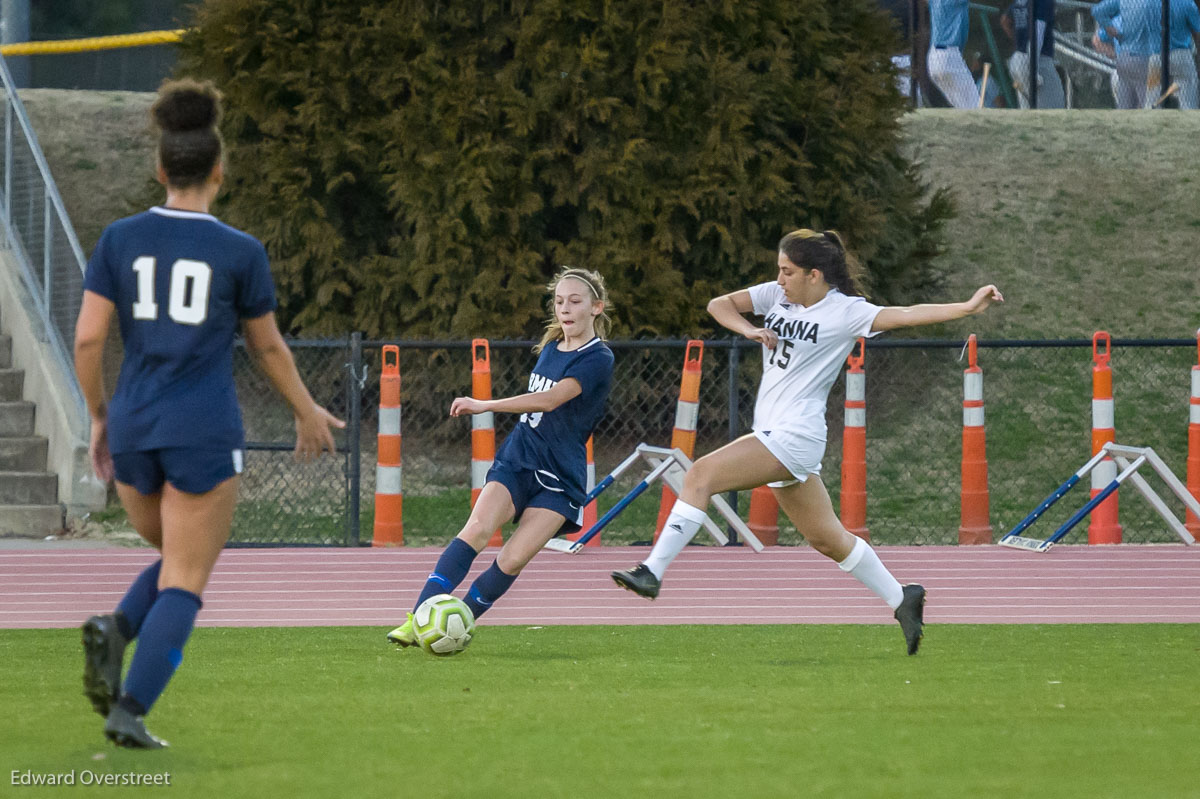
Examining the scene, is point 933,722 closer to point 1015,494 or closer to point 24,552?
point 24,552

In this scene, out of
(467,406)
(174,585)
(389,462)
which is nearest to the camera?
(174,585)

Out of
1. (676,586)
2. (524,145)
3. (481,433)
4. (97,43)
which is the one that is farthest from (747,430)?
(97,43)

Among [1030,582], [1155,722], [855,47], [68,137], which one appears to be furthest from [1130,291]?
[1155,722]

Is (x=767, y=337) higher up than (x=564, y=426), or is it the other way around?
(x=767, y=337)

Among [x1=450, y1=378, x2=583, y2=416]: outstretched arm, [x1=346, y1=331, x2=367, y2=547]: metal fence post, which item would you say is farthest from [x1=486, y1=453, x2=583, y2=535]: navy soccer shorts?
[x1=346, y1=331, x2=367, y2=547]: metal fence post

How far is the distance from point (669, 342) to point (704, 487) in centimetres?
504

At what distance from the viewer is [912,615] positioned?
24.7 feet

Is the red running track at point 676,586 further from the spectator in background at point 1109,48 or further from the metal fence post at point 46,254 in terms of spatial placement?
the spectator in background at point 1109,48

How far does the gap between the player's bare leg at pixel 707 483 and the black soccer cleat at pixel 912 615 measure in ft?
2.59

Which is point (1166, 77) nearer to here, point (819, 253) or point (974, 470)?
point (974, 470)

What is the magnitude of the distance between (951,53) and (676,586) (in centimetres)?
1873

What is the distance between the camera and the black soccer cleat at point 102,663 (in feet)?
15.1

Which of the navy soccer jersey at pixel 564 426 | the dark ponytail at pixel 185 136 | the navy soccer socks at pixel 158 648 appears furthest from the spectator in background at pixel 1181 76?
the navy soccer socks at pixel 158 648

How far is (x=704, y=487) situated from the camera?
7.61m
